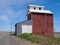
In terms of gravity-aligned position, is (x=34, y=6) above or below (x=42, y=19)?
above

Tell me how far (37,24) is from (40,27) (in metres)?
1.17

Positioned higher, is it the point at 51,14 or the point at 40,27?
the point at 51,14

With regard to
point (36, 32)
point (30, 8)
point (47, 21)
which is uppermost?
point (30, 8)

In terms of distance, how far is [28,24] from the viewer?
45.0 metres

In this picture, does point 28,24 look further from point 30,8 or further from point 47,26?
point 30,8

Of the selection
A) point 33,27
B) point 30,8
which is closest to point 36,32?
point 33,27

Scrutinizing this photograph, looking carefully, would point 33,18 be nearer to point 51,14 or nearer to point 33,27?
point 33,27

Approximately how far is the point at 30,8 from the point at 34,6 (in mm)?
1440

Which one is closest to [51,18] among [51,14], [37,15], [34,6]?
[51,14]

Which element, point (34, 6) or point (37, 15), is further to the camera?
point (34, 6)

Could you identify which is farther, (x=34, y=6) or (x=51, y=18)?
(x=34, y=6)

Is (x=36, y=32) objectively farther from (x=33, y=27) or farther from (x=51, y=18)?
(x=51, y=18)

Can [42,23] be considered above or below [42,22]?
below

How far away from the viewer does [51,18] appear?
1807 inches
